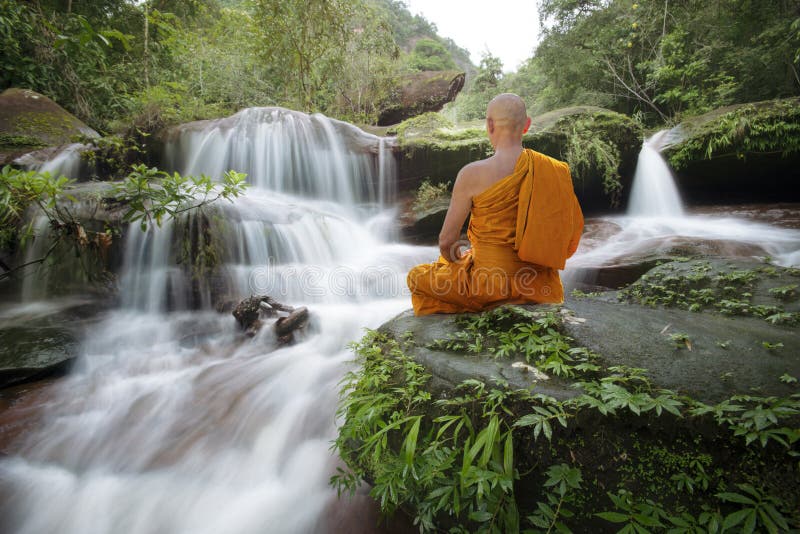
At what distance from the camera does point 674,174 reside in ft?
26.5

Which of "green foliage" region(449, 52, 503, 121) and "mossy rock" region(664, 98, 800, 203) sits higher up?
"green foliage" region(449, 52, 503, 121)

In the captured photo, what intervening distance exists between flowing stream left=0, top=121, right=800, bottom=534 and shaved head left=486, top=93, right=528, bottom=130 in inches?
101

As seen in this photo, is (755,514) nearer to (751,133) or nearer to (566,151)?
(566,151)

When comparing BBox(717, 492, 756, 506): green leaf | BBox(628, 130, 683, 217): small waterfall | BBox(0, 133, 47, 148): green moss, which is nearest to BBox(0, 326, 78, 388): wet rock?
BBox(717, 492, 756, 506): green leaf

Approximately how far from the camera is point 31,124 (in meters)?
7.71

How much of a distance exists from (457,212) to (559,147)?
233 inches

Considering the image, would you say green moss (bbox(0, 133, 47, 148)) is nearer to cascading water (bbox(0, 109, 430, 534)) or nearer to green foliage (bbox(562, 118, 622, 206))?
cascading water (bbox(0, 109, 430, 534))

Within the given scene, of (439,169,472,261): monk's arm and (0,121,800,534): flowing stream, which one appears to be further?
(439,169,472,261): monk's arm

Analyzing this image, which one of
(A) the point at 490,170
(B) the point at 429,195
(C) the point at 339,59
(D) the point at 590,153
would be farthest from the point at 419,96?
(A) the point at 490,170

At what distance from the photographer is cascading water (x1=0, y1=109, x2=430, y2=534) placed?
86.9 inches

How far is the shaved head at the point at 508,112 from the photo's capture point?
256 centimetres

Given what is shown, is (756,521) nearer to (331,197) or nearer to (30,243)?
(30,243)

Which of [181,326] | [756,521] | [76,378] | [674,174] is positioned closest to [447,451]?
[756,521]

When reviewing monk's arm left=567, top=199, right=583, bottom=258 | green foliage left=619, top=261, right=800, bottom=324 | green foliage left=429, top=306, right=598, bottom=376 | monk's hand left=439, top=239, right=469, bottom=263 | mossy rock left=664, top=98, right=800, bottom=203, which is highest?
mossy rock left=664, top=98, right=800, bottom=203
